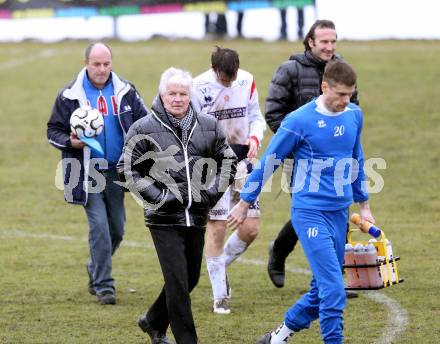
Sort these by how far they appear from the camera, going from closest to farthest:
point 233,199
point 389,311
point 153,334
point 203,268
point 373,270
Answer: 1. point 373,270
2. point 153,334
3. point 389,311
4. point 233,199
5. point 203,268

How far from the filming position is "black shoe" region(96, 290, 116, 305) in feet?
35.3

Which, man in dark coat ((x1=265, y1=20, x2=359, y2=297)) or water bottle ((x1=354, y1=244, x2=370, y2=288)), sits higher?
man in dark coat ((x1=265, y1=20, x2=359, y2=297))

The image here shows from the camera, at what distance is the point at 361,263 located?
8.87 m

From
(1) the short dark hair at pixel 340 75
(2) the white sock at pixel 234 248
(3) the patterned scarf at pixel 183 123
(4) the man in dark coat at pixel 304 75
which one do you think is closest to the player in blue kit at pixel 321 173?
(1) the short dark hair at pixel 340 75

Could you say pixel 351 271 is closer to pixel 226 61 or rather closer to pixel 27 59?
pixel 226 61

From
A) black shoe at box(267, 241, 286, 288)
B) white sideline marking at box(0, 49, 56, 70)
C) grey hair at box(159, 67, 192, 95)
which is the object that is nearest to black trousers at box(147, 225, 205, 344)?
grey hair at box(159, 67, 192, 95)

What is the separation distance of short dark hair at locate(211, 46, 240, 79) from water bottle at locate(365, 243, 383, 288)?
2.27 metres

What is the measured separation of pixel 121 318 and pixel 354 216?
99.0 inches

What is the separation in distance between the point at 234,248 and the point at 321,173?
2874mm

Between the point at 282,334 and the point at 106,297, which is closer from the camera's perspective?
the point at 282,334

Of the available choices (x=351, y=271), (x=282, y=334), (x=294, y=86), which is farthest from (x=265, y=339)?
(x=294, y=86)

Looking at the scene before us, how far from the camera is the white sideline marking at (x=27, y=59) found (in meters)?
32.6

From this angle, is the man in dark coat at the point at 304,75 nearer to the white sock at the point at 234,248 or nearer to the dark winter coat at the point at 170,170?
the white sock at the point at 234,248

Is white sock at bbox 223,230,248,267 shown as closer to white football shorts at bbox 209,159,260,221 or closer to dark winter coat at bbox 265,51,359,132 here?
white football shorts at bbox 209,159,260,221
